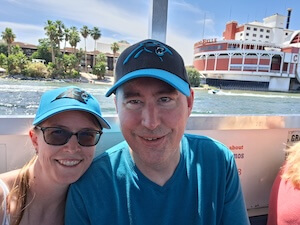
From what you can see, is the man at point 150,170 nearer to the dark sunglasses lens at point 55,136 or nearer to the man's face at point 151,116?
the man's face at point 151,116

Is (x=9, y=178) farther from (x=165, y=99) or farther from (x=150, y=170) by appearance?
(x=165, y=99)

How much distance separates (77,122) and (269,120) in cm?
116

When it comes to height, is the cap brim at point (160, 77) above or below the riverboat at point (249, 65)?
below

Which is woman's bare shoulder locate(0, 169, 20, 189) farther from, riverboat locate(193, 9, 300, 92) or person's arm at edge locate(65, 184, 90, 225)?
riverboat locate(193, 9, 300, 92)

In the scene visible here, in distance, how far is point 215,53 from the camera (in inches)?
1460

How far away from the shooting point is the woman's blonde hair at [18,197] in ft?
2.90

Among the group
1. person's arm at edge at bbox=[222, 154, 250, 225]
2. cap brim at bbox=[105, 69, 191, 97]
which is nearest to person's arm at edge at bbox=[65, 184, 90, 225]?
cap brim at bbox=[105, 69, 191, 97]

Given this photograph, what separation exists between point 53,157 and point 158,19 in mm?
850

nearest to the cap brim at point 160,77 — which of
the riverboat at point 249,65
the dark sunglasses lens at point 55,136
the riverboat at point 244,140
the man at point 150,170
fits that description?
the man at point 150,170

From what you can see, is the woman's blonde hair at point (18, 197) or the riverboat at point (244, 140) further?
the riverboat at point (244, 140)

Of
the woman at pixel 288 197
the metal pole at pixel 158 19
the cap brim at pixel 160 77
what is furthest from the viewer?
the metal pole at pixel 158 19

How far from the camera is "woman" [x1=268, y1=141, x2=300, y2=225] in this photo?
1.01m

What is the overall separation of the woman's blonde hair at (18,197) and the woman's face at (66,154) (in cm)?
10

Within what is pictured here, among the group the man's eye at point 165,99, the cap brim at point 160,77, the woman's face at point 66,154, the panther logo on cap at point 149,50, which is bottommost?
the woman's face at point 66,154
